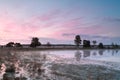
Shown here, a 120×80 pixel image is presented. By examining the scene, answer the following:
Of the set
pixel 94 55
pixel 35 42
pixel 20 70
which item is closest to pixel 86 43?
pixel 35 42

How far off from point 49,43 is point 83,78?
4876 inches

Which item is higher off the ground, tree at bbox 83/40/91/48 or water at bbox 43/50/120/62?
tree at bbox 83/40/91/48

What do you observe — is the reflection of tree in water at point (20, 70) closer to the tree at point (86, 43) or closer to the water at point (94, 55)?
the water at point (94, 55)

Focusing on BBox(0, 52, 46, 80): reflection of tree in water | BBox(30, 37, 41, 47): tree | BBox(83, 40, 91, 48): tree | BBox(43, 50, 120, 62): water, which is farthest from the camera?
BBox(83, 40, 91, 48): tree

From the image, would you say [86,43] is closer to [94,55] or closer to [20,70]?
[94,55]

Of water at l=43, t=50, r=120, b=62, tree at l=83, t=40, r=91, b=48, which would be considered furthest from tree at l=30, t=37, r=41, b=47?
water at l=43, t=50, r=120, b=62

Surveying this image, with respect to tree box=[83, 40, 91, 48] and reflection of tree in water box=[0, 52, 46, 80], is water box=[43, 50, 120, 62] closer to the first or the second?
reflection of tree in water box=[0, 52, 46, 80]

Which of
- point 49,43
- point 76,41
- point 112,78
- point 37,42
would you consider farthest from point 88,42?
point 112,78

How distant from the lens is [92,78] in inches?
752

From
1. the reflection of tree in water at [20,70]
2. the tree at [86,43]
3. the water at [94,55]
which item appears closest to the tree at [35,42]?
the tree at [86,43]

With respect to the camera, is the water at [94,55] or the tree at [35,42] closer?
the water at [94,55]

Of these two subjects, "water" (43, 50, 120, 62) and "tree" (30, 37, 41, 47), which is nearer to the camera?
"water" (43, 50, 120, 62)

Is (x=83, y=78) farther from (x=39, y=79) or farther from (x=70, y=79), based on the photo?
(x=39, y=79)

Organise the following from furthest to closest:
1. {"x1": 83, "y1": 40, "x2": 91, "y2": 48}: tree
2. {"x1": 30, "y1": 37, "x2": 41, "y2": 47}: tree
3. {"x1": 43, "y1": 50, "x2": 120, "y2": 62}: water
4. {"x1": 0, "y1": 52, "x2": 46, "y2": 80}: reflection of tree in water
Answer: {"x1": 83, "y1": 40, "x2": 91, "y2": 48}: tree → {"x1": 30, "y1": 37, "x2": 41, "y2": 47}: tree → {"x1": 43, "y1": 50, "x2": 120, "y2": 62}: water → {"x1": 0, "y1": 52, "x2": 46, "y2": 80}: reflection of tree in water
